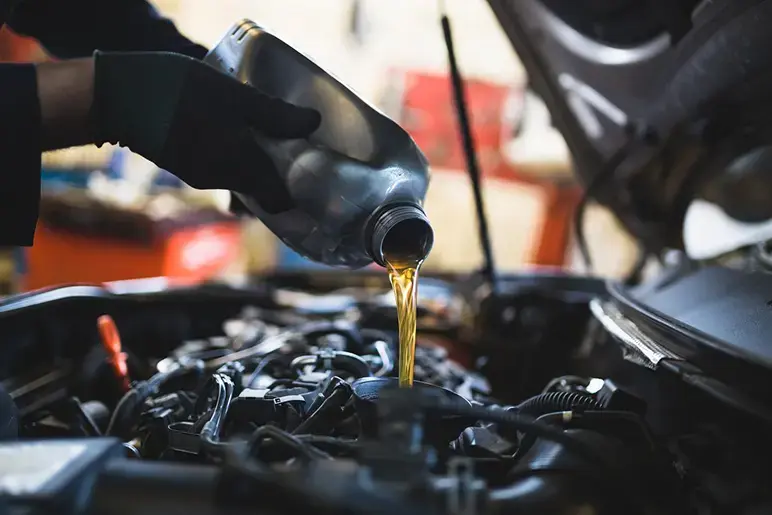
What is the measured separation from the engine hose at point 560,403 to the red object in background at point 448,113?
3.14 m

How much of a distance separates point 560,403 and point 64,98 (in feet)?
2.09

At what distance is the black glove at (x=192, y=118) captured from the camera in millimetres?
705

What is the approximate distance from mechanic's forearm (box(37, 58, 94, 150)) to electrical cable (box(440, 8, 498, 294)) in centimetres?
63

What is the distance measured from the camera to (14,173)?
0.70 m

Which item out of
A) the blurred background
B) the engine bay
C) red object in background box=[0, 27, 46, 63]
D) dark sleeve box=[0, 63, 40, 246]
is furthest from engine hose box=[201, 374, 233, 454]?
red object in background box=[0, 27, 46, 63]

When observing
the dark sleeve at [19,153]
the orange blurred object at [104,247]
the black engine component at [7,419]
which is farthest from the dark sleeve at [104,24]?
the orange blurred object at [104,247]

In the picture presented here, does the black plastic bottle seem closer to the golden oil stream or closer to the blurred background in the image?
the golden oil stream

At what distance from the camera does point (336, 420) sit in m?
0.71

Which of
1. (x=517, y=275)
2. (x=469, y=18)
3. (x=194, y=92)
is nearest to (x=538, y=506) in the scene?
(x=194, y=92)

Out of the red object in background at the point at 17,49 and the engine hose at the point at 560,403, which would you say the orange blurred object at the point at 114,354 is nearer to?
the engine hose at the point at 560,403

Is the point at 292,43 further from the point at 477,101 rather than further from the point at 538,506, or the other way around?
the point at 477,101

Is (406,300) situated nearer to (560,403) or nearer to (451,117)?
(560,403)

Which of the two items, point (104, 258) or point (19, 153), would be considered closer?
point (19, 153)

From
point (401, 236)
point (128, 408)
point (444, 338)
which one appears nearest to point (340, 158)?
point (401, 236)
